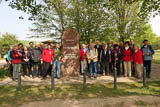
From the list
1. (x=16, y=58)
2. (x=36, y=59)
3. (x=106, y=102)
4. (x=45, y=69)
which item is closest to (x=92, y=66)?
(x=45, y=69)

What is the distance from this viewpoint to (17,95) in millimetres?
4734

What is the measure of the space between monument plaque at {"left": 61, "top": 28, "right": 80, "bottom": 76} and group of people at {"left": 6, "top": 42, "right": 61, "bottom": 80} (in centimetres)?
43

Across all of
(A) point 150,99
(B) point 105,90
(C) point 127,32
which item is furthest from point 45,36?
(A) point 150,99

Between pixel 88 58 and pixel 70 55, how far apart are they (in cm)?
115

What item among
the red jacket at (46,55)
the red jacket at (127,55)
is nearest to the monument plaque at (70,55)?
the red jacket at (46,55)

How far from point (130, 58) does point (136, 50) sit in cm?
57

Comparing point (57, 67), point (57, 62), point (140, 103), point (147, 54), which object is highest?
point (147, 54)

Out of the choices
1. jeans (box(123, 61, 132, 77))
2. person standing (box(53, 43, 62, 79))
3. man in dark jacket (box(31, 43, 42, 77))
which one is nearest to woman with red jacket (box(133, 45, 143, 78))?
jeans (box(123, 61, 132, 77))

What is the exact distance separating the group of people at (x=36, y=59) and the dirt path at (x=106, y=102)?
3408 mm

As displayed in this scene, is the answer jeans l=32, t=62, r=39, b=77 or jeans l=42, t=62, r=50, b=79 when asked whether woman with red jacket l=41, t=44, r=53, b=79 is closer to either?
jeans l=42, t=62, r=50, b=79

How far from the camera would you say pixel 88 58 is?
7.59 metres

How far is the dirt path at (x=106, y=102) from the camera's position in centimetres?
387

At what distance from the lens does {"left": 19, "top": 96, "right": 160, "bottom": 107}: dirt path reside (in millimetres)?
3871

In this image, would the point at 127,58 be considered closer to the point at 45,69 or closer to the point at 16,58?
the point at 45,69
